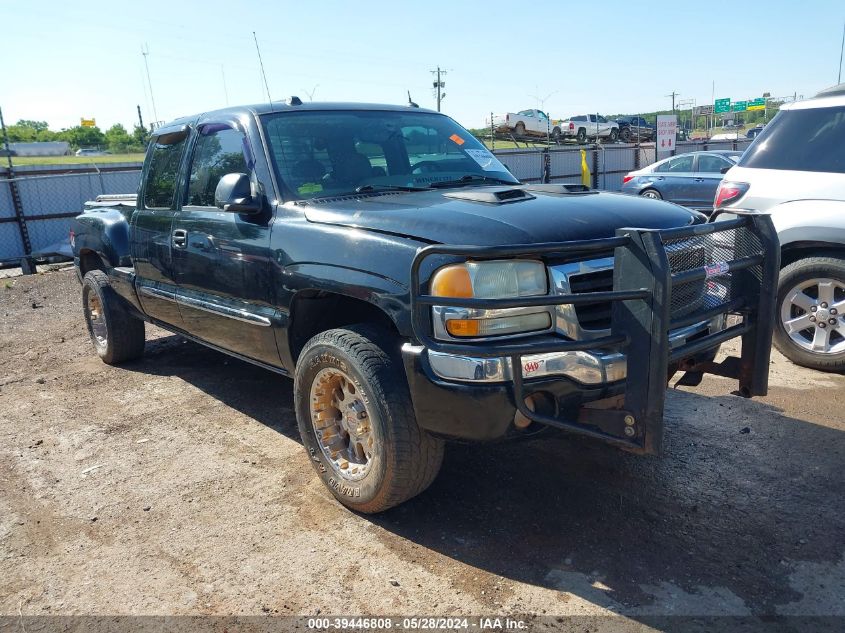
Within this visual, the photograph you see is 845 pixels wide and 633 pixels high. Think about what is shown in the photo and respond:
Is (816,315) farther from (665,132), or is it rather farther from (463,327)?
(665,132)

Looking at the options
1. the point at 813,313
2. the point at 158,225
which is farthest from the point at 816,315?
the point at 158,225

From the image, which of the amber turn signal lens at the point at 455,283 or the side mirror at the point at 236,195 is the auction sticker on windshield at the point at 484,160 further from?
the amber turn signal lens at the point at 455,283

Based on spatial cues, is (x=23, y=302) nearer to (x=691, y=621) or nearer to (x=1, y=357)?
(x=1, y=357)

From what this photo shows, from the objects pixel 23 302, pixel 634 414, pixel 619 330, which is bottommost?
pixel 23 302

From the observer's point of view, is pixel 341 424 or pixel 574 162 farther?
pixel 574 162

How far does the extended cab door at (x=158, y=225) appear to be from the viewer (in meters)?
4.89

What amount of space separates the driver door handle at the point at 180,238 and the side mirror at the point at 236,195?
834 mm

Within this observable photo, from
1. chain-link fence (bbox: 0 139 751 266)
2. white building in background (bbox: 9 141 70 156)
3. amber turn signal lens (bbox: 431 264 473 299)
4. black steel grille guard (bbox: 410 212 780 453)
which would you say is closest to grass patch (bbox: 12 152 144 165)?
chain-link fence (bbox: 0 139 751 266)

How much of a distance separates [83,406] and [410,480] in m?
3.26

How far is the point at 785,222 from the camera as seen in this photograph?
5.39m

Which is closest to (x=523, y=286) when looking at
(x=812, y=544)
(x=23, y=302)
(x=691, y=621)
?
(x=691, y=621)

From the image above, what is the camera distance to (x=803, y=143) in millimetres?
5496

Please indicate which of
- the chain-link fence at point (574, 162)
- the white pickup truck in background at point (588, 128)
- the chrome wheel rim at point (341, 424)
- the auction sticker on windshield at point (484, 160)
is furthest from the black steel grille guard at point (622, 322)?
the white pickup truck in background at point (588, 128)

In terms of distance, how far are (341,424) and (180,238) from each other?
1821mm
